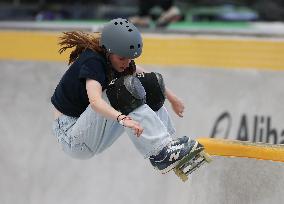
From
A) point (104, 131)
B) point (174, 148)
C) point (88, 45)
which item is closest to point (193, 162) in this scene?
point (174, 148)

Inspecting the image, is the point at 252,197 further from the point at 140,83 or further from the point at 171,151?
the point at 140,83

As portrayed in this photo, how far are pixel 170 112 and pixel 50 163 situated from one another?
1.17m

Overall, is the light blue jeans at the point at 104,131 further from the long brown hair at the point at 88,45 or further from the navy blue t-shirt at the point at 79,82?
the long brown hair at the point at 88,45

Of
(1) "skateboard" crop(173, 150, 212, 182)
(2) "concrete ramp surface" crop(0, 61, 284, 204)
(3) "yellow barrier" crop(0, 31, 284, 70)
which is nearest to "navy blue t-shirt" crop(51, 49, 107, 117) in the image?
(1) "skateboard" crop(173, 150, 212, 182)

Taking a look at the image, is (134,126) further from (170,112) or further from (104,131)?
(170,112)

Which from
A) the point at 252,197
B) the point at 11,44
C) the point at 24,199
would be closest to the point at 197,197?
the point at 252,197

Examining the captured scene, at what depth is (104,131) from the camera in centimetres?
387

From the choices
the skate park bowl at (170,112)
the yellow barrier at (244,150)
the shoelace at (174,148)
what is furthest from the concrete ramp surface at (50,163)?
the shoelace at (174,148)

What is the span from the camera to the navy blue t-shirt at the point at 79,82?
3.68m

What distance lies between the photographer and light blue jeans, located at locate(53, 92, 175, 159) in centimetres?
361

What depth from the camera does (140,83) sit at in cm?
369

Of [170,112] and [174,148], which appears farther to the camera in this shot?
[170,112]

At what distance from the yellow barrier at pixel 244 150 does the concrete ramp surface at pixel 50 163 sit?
142cm

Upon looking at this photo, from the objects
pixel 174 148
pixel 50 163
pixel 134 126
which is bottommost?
pixel 50 163
